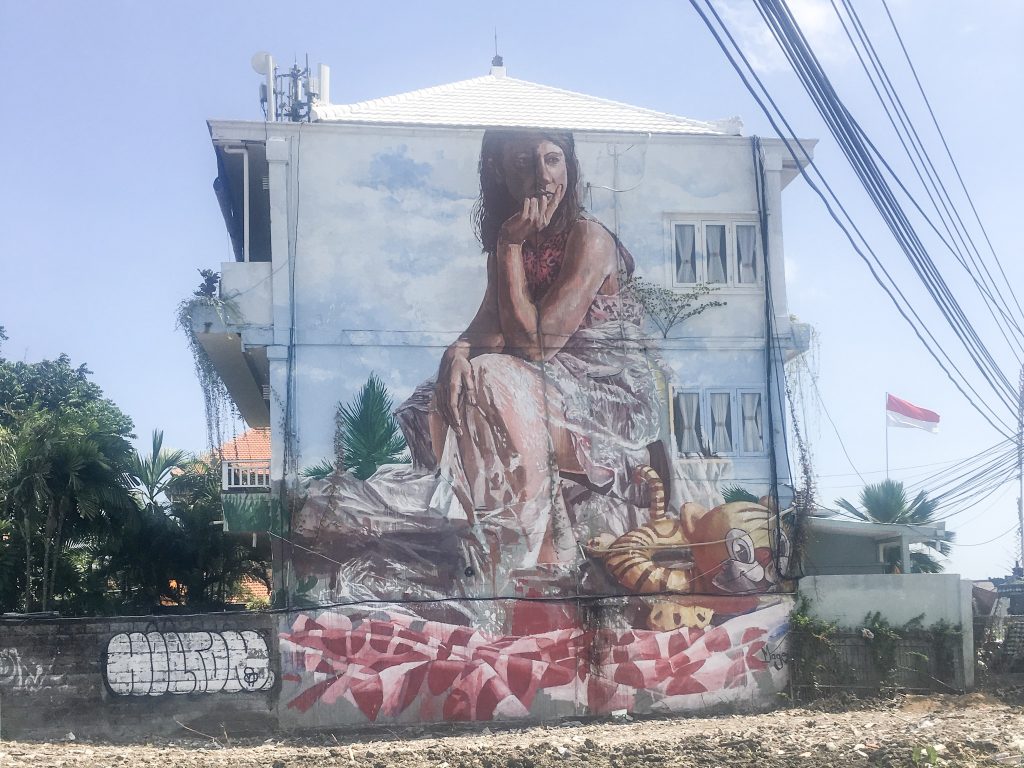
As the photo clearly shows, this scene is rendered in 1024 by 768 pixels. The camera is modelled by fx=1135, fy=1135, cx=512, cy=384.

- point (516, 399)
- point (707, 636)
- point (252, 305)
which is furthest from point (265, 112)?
point (707, 636)

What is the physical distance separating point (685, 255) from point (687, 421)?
119 inches

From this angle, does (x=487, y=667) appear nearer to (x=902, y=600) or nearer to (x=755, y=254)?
(x=902, y=600)

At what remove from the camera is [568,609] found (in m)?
19.2

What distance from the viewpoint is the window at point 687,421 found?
65.7 ft

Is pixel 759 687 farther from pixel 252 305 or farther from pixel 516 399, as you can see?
pixel 252 305

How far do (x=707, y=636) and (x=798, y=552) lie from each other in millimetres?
2215

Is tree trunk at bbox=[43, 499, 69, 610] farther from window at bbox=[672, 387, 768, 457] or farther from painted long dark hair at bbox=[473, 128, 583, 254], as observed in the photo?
window at bbox=[672, 387, 768, 457]

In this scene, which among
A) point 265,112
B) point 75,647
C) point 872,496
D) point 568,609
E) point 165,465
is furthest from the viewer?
point 165,465

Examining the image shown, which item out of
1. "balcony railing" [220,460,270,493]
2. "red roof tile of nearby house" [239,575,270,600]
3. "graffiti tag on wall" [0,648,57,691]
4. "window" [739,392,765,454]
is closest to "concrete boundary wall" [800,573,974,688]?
"window" [739,392,765,454]

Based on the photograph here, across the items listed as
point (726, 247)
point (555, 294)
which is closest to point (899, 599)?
point (726, 247)

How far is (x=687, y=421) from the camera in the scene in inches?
792

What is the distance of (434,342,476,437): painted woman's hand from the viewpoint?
63.9ft

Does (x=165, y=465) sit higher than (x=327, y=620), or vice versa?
(x=165, y=465)

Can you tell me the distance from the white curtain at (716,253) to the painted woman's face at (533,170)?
2.84 m
